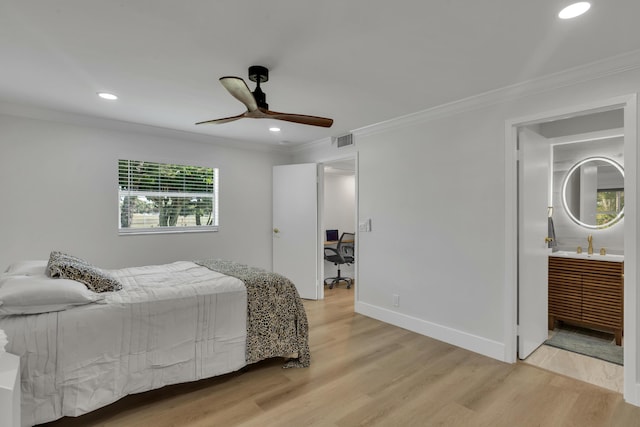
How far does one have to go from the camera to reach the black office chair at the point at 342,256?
5483mm

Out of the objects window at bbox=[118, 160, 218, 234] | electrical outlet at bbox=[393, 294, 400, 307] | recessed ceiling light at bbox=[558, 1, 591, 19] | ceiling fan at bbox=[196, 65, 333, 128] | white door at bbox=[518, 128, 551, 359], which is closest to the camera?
recessed ceiling light at bbox=[558, 1, 591, 19]

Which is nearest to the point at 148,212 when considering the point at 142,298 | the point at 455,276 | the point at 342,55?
the point at 142,298

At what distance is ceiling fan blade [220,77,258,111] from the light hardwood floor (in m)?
2.07

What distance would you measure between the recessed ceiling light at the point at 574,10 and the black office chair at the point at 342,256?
392cm

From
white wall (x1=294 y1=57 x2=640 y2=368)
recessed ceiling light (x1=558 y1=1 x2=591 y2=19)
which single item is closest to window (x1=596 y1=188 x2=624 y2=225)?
white wall (x1=294 y1=57 x2=640 y2=368)

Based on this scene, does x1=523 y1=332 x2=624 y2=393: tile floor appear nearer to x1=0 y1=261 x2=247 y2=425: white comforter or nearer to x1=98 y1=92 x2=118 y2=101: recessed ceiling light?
x1=0 y1=261 x2=247 y2=425: white comforter

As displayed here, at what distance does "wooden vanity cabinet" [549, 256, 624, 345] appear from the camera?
316cm

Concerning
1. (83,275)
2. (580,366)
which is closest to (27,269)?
(83,275)

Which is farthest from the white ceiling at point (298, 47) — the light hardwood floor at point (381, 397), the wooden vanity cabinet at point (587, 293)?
the light hardwood floor at point (381, 397)

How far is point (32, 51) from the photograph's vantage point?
2135 mm

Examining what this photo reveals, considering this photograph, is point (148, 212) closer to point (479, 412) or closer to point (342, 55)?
point (342, 55)

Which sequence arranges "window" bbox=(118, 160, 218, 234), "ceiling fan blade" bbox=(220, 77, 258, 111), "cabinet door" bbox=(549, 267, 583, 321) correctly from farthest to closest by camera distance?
"window" bbox=(118, 160, 218, 234)
"cabinet door" bbox=(549, 267, 583, 321)
"ceiling fan blade" bbox=(220, 77, 258, 111)

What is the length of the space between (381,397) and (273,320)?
3.28 ft

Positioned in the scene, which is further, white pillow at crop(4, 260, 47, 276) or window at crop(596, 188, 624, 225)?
window at crop(596, 188, 624, 225)
